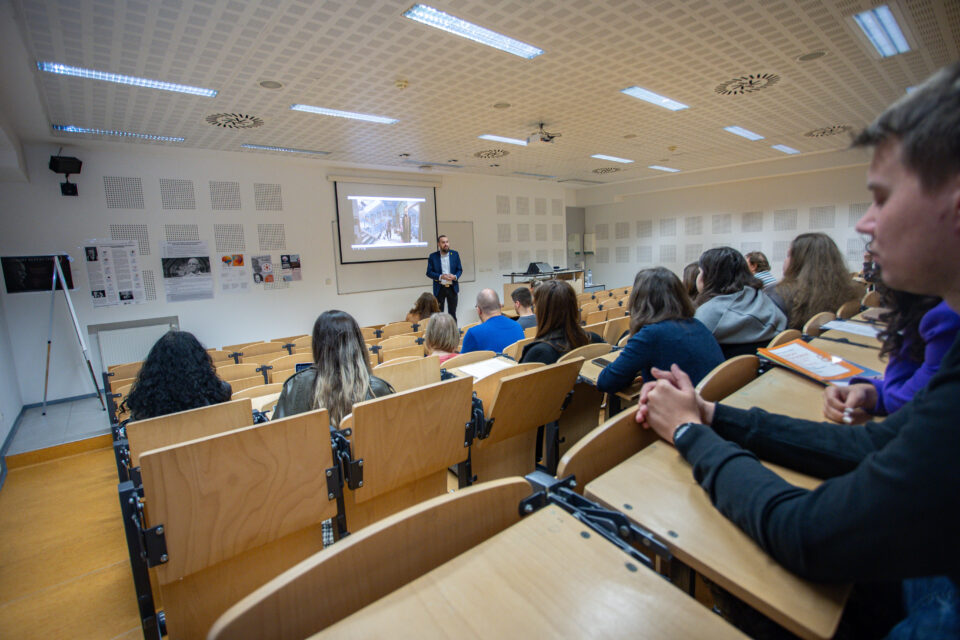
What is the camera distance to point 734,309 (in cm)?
249

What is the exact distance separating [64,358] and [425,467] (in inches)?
247

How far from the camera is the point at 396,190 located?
8070 mm

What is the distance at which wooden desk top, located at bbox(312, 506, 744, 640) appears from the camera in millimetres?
608

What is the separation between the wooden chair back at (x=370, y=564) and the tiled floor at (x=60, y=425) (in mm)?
4855

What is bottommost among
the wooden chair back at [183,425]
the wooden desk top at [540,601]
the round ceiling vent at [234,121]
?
the wooden chair back at [183,425]

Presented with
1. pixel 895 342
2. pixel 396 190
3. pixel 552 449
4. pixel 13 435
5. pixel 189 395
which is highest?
pixel 396 190

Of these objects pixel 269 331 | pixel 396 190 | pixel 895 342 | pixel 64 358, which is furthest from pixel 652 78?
pixel 64 358

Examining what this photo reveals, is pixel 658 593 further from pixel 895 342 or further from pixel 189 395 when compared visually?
pixel 189 395

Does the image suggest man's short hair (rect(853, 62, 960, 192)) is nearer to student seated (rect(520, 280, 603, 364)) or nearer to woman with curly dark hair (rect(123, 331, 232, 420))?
student seated (rect(520, 280, 603, 364))

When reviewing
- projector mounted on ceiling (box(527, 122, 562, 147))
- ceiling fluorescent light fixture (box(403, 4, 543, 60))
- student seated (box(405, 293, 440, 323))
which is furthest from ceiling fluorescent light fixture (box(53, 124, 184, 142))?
projector mounted on ceiling (box(527, 122, 562, 147))

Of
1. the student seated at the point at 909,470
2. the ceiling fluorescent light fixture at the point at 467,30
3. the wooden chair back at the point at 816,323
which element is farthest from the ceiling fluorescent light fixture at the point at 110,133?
the wooden chair back at the point at 816,323

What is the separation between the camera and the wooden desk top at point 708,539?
0.64m

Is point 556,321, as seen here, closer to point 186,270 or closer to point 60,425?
point 60,425

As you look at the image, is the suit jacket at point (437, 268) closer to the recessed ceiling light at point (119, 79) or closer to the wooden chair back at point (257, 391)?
the recessed ceiling light at point (119, 79)
